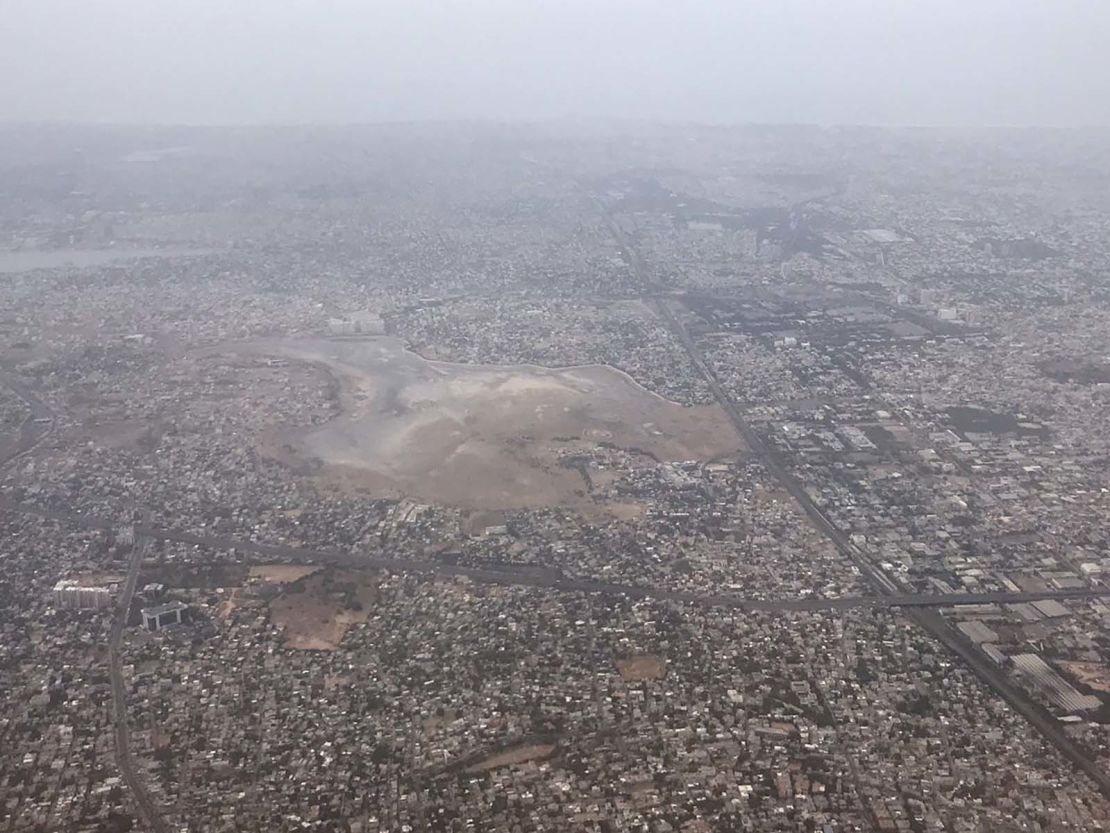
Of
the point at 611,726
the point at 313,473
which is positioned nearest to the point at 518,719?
the point at 611,726

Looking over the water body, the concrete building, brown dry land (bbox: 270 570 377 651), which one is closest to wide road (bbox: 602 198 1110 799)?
brown dry land (bbox: 270 570 377 651)

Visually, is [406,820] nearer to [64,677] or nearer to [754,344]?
[64,677]

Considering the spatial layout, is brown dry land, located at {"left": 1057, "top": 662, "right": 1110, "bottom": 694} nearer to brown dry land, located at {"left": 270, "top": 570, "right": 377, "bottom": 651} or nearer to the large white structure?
brown dry land, located at {"left": 270, "top": 570, "right": 377, "bottom": 651}

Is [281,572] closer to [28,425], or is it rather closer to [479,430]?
[479,430]

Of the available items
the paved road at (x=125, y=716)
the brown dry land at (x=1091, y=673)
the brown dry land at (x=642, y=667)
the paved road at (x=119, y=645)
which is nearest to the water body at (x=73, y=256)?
the paved road at (x=119, y=645)

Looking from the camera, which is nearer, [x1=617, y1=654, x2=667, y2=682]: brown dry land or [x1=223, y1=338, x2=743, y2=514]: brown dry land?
[x1=617, y1=654, x2=667, y2=682]: brown dry land
